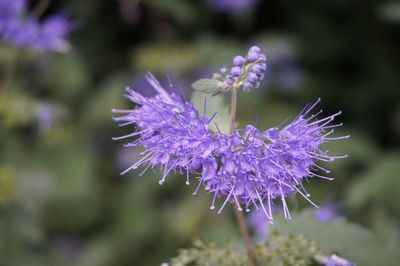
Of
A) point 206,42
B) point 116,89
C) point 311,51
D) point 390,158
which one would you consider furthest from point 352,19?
point 116,89

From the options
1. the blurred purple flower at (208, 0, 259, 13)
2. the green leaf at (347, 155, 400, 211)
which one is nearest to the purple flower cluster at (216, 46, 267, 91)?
the green leaf at (347, 155, 400, 211)

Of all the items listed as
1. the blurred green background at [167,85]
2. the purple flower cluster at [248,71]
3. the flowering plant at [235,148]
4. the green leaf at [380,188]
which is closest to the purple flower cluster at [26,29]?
the blurred green background at [167,85]

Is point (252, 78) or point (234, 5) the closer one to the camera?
point (252, 78)

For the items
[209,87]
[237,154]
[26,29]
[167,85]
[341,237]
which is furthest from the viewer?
[167,85]

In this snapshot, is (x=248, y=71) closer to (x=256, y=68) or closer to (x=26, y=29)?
(x=256, y=68)

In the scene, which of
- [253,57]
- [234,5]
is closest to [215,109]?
[253,57]

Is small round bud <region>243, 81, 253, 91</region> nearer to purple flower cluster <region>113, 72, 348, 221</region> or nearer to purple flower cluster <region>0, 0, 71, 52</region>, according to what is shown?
purple flower cluster <region>113, 72, 348, 221</region>
